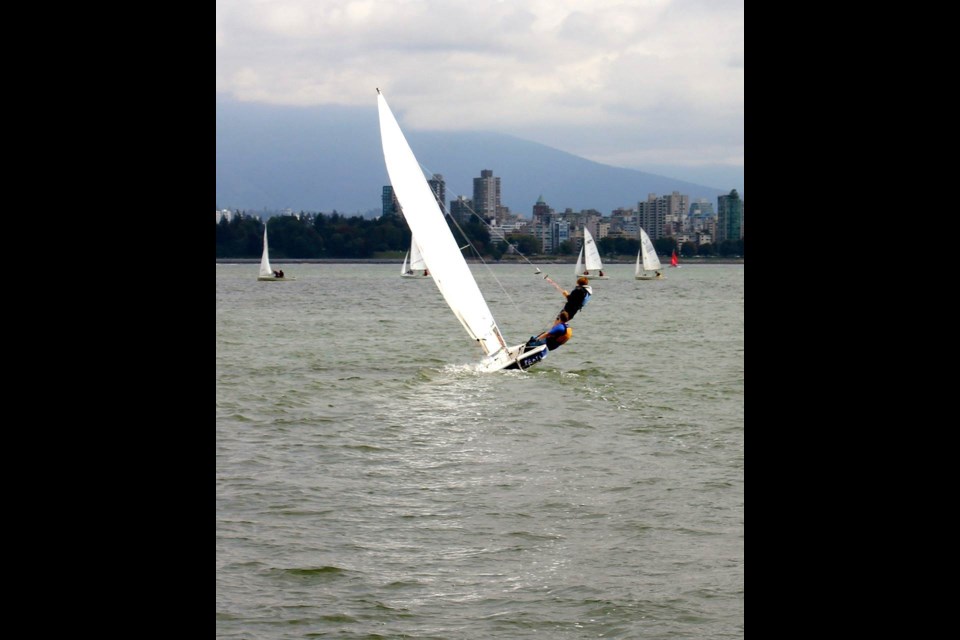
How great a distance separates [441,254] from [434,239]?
35 cm

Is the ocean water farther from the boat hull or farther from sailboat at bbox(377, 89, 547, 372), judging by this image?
sailboat at bbox(377, 89, 547, 372)

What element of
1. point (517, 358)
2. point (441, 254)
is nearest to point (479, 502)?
Answer: point (517, 358)

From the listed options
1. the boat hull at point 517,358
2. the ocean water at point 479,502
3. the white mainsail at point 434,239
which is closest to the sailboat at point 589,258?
the ocean water at point 479,502

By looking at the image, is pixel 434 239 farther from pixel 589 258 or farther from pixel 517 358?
pixel 589 258

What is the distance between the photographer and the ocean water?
8391 millimetres

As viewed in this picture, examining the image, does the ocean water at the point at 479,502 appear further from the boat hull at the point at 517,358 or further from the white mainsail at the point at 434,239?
the white mainsail at the point at 434,239

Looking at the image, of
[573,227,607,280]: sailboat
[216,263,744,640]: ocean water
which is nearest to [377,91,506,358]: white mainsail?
[216,263,744,640]: ocean water

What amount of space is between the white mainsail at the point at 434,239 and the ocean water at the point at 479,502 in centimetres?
110

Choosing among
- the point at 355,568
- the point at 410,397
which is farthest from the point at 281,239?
the point at 355,568

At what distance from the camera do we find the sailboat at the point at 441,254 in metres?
23.7
